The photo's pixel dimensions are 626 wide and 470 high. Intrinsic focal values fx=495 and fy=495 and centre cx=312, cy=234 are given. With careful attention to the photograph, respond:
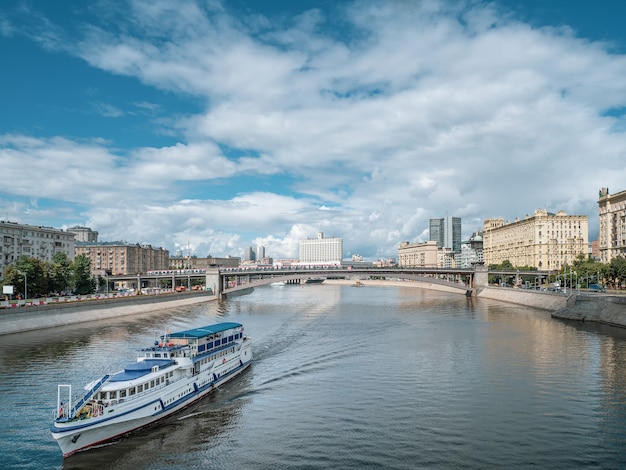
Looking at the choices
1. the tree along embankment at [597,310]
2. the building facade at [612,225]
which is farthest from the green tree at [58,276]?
the building facade at [612,225]

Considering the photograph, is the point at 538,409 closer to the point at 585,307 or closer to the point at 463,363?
the point at 463,363

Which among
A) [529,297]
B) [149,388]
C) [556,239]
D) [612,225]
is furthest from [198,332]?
[556,239]

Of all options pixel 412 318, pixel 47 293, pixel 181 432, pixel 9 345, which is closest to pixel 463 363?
pixel 181 432

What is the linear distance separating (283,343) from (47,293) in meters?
70.2

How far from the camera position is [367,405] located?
115 feet

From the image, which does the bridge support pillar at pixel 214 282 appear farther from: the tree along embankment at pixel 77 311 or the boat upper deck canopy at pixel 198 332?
the boat upper deck canopy at pixel 198 332

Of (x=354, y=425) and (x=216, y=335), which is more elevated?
(x=216, y=335)

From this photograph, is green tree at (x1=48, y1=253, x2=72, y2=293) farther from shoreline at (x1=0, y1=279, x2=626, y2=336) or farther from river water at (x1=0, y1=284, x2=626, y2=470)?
river water at (x1=0, y1=284, x2=626, y2=470)

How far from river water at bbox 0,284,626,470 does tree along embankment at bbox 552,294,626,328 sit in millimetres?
9902

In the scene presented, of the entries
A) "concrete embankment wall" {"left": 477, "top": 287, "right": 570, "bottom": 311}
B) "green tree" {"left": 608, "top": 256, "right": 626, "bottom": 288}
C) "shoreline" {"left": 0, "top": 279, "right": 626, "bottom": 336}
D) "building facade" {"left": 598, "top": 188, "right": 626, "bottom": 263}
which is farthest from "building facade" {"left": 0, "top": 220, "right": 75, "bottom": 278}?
"building facade" {"left": 598, "top": 188, "right": 626, "bottom": 263}

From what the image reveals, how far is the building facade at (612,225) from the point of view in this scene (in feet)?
476

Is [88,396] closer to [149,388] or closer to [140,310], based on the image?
[149,388]

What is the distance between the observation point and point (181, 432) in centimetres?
3134

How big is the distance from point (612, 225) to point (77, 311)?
148718 millimetres
